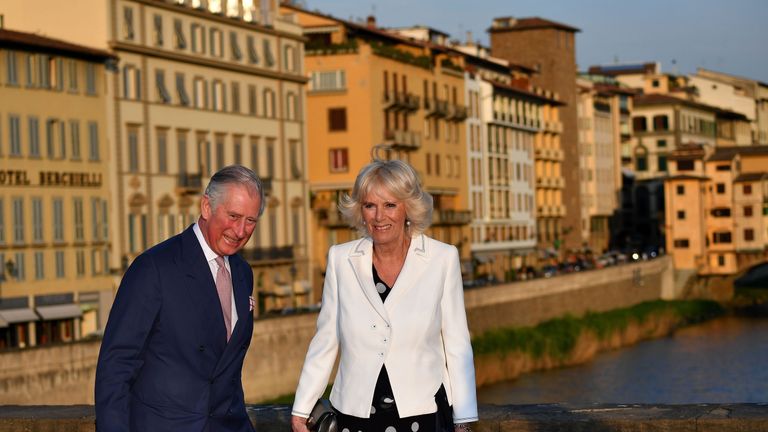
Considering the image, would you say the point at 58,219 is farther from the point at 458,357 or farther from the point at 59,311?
the point at 458,357

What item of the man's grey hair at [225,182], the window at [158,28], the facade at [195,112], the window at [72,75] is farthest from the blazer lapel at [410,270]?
the window at [158,28]

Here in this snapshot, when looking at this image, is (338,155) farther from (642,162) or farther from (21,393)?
(642,162)

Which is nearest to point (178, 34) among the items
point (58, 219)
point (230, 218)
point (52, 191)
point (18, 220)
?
point (52, 191)

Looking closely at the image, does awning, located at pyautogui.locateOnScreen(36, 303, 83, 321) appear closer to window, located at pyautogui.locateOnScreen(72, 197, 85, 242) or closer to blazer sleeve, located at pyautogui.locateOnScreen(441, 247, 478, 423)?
window, located at pyautogui.locateOnScreen(72, 197, 85, 242)

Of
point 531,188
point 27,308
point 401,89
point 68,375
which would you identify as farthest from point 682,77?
point 68,375

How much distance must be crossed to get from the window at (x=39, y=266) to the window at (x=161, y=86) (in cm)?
802

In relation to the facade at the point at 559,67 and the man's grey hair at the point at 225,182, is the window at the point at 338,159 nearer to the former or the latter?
the facade at the point at 559,67

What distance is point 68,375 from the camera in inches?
1350

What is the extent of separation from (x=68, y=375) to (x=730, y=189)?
2683 inches

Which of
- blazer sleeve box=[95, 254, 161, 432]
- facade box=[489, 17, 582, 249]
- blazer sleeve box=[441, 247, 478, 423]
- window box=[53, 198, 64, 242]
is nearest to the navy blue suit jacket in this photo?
blazer sleeve box=[95, 254, 161, 432]

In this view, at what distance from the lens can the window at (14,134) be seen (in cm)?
4444

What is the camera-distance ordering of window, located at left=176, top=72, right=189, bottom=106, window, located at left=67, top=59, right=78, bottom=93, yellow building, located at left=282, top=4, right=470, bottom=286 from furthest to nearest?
yellow building, located at left=282, top=4, right=470, bottom=286 < window, located at left=176, top=72, right=189, bottom=106 < window, located at left=67, top=59, right=78, bottom=93

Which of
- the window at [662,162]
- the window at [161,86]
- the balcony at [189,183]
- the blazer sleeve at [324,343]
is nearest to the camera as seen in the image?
the blazer sleeve at [324,343]

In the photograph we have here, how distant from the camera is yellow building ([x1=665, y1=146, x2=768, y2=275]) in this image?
94938 millimetres
